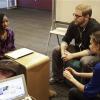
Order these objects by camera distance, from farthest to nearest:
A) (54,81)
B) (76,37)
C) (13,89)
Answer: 1. (54,81)
2. (76,37)
3. (13,89)

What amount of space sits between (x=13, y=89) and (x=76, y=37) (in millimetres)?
1273

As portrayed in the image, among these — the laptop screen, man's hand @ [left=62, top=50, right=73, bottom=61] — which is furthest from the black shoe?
the laptop screen

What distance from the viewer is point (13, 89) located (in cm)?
189

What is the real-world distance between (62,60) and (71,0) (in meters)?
1.18

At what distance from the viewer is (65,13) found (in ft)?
12.6

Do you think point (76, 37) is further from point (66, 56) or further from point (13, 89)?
point (13, 89)

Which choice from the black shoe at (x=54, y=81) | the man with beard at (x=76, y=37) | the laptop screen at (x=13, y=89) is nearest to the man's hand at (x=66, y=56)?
the man with beard at (x=76, y=37)

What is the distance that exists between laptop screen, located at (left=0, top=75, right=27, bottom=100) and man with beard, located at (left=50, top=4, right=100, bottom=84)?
92cm

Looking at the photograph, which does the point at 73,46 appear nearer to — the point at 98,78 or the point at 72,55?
the point at 72,55

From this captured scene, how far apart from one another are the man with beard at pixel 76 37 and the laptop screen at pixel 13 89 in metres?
0.92

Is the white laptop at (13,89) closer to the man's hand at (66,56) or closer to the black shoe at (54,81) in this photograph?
the man's hand at (66,56)

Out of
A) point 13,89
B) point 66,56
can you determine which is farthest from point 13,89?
Answer: point 66,56

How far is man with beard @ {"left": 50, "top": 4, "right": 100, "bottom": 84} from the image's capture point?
2.75 m

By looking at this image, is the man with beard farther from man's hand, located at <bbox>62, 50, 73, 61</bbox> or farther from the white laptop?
the white laptop
